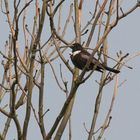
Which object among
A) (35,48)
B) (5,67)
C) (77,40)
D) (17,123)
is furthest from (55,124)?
(5,67)

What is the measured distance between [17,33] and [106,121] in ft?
5.48

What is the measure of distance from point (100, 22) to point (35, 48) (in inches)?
49.2

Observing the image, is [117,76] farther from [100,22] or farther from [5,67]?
[5,67]

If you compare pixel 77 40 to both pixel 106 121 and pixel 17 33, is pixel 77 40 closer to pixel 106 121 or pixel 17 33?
pixel 106 121

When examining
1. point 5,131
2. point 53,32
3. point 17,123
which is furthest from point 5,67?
point 17,123

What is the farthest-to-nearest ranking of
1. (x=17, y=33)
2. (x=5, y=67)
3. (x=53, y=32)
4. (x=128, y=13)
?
(x=5, y=67) → (x=53, y=32) → (x=128, y=13) → (x=17, y=33)

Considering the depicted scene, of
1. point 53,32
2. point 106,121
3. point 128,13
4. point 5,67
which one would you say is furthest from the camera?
point 5,67

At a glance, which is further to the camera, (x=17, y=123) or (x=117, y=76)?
(x=117, y=76)

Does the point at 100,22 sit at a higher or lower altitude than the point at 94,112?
higher

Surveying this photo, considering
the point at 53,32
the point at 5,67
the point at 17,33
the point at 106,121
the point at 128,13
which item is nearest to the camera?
the point at 17,33

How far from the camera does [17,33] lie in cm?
366

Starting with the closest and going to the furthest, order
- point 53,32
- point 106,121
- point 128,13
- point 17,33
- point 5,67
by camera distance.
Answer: point 17,33 < point 128,13 < point 53,32 < point 106,121 < point 5,67

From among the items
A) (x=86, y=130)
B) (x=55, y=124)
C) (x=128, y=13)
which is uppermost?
(x=128, y=13)

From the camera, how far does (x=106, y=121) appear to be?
16.0 feet
